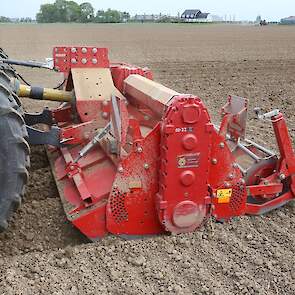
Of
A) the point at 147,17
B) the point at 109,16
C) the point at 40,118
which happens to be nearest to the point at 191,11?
the point at 147,17

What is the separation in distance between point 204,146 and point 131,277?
0.95 metres

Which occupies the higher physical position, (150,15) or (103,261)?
(103,261)

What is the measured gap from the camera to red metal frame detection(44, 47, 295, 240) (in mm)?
3299

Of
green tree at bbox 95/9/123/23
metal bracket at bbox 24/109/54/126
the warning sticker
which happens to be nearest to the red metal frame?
the warning sticker

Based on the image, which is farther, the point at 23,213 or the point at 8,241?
the point at 23,213

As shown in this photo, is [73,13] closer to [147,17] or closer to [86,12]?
[86,12]

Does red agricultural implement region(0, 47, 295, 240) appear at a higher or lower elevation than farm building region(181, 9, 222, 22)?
higher

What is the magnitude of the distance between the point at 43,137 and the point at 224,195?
58.4 inches

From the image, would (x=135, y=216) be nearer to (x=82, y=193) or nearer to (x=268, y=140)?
(x=82, y=193)

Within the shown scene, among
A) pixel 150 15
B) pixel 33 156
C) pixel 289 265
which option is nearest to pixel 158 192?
pixel 289 265

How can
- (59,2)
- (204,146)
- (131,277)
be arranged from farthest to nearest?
(59,2)
(204,146)
(131,277)

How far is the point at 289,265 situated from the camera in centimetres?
335

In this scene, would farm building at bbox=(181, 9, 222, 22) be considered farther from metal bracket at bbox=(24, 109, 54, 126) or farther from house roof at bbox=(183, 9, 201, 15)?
metal bracket at bbox=(24, 109, 54, 126)

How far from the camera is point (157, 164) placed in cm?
340
